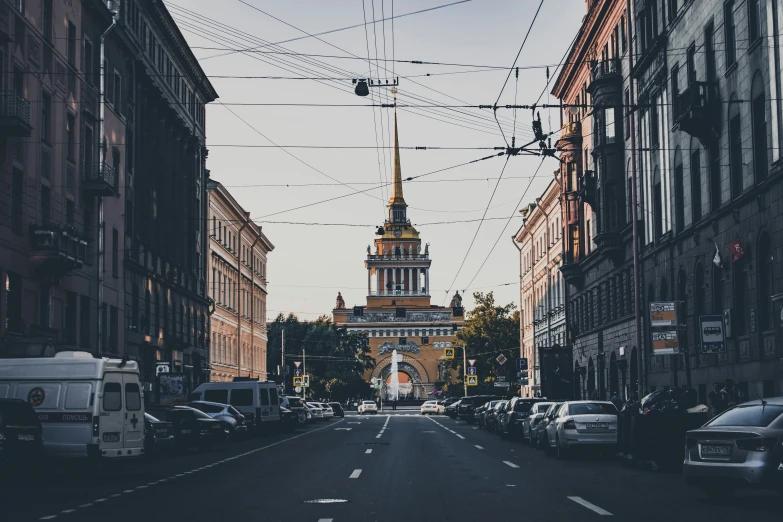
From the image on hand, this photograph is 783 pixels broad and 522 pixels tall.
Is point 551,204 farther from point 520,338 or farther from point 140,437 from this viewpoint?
point 140,437

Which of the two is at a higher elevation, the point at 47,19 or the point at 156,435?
the point at 47,19

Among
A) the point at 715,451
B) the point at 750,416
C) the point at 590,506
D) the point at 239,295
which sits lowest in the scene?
the point at 590,506

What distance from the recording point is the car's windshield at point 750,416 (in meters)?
15.1

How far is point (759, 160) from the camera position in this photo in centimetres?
3000

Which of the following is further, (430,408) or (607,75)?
(430,408)

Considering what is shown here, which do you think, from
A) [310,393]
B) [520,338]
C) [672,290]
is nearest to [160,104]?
[672,290]

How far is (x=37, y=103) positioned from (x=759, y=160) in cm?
2230

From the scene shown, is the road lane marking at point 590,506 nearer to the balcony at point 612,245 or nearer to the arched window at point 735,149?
the arched window at point 735,149

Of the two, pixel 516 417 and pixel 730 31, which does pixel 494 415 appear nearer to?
pixel 516 417

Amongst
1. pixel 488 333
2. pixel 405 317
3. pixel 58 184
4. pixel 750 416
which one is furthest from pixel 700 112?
pixel 405 317

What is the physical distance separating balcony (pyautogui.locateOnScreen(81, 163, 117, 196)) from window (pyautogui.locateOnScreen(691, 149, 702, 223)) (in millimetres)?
21329

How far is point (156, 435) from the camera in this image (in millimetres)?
28156

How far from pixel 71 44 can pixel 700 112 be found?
72.7ft

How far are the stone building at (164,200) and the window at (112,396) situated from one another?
1872 cm
